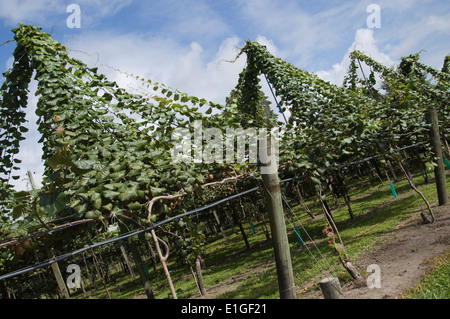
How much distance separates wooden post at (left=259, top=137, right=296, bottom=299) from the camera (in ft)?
9.75

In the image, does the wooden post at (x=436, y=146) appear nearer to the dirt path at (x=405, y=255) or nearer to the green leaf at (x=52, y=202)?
the dirt path at (x=405, y=255)

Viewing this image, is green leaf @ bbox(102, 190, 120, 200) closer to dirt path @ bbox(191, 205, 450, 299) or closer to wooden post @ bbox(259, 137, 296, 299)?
wooden post @ bbox(259, 137, 296, 299)

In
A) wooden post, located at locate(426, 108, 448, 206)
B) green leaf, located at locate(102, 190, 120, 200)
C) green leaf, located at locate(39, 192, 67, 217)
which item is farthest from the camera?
wooden post, located at locate(426, 108, 448, 206)

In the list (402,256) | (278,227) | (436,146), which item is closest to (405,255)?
(402,256)

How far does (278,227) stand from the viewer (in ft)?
9.80

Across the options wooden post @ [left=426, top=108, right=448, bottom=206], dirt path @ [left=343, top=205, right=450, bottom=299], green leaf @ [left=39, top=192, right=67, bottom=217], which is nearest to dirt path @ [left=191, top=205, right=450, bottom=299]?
dirt path @ [left=343, top=205, right=450, bottom=299]

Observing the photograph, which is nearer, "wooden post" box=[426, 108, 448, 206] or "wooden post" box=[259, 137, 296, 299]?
"wooden post" box=[259, 137, 296, 299]

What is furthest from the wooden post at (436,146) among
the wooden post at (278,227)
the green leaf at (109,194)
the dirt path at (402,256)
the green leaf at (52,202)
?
the green leaf at (52,202)

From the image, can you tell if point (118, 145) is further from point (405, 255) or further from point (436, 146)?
point (436, 146)

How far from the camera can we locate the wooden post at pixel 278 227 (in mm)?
2971

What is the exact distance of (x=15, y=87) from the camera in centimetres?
383
